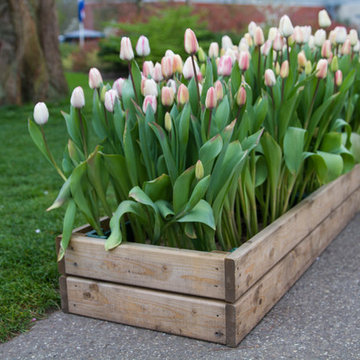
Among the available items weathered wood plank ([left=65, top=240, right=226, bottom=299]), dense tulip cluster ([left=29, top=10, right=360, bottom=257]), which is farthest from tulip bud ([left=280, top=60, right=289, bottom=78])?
weathered wood plank ([left=65, top=240, right=226, bottom=299])

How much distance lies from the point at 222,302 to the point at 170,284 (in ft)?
0.65

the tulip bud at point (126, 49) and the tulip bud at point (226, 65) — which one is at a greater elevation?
the tulip bud at point (126, 49)

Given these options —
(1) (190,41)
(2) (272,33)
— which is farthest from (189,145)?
(2) (272,33)

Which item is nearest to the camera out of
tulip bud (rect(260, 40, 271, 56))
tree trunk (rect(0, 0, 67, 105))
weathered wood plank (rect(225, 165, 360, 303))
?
weathered wood plank (rect(225, 165, 360, 303))

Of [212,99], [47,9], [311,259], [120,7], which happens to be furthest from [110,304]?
[120,7]

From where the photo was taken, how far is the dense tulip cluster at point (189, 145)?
6.67 feet

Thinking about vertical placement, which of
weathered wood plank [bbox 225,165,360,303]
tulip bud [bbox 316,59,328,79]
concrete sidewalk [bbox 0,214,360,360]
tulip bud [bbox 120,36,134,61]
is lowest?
concrete sidewalk [bbox 0,214,360,360]

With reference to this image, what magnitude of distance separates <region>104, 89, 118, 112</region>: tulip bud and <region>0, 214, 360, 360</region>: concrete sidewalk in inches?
32.0

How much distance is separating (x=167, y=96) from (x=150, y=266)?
61 cm

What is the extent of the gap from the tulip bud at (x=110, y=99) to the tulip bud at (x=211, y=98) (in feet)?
1.25

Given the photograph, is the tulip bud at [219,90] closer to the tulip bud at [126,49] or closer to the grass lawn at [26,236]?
the tulip bud at [126,49]

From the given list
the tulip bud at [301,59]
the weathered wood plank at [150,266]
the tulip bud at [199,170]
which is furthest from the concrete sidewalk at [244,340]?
the tulip bud at [301,59]

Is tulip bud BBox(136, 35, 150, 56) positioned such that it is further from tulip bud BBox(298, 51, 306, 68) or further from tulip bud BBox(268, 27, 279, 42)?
tulip bud BBox(298, 51, 306, 68)

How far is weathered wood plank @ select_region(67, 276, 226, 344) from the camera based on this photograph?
197 cm
